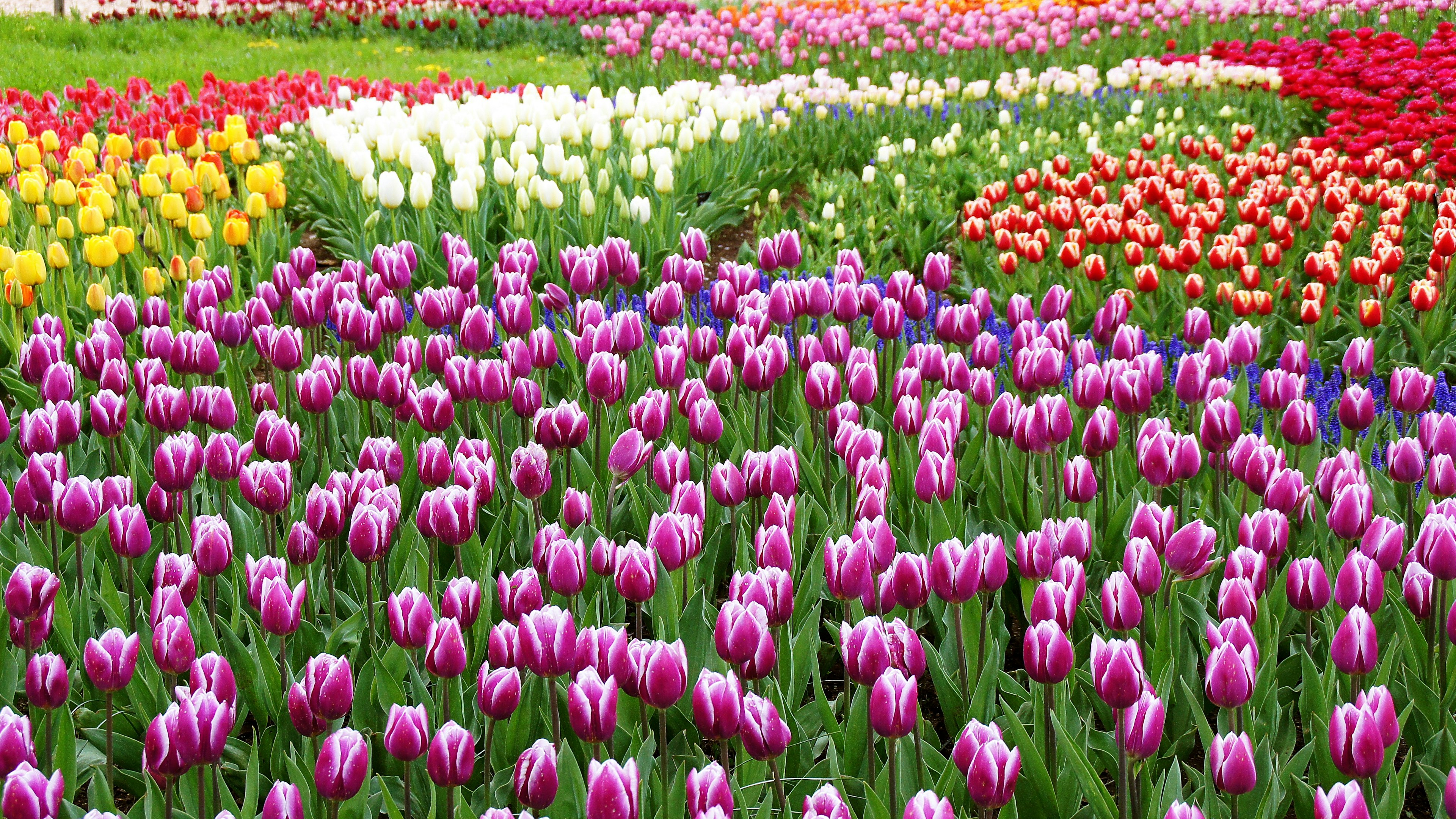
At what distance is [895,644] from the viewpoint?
1852 millimetres

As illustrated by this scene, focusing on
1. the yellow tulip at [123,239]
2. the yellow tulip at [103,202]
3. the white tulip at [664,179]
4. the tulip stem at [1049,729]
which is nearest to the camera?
the tulip stem at [1049,729]

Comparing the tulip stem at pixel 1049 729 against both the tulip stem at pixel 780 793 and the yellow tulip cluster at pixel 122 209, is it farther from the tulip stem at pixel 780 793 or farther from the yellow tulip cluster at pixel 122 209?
the yellow tulip cluster at pixel 122 209

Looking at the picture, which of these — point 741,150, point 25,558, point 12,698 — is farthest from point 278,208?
point 12,698

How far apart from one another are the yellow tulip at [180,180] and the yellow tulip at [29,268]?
1146mm

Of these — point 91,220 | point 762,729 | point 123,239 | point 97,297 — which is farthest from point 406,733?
point 91,220

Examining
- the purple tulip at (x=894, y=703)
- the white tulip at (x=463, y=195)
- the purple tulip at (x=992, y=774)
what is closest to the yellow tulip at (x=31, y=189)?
the white tulip at (x=463, y=195)

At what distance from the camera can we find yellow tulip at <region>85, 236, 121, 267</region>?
446 cm

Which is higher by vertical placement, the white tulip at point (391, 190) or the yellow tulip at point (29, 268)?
the white tulip at point (391, 190)

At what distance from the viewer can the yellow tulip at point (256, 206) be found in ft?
17.1

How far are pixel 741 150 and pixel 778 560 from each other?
19.0ft

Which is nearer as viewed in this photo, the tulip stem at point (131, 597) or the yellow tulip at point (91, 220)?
the tulip stem at point (131, 597)

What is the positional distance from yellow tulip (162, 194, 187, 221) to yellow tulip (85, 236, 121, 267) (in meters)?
0.51

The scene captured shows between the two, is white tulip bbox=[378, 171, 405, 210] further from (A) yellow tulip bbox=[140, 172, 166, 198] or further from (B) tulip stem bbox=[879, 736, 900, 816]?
(B) tulip stem bbox=[879, 736, 900, 816]

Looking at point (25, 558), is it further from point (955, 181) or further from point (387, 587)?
point (955, 181)
